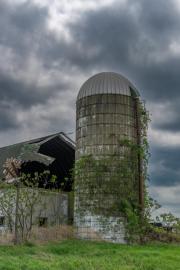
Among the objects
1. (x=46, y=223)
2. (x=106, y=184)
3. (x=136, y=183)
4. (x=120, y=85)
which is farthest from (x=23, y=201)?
(x=120, y=85)

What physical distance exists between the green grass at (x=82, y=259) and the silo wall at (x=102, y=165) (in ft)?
5.73

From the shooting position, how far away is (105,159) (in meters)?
20.1

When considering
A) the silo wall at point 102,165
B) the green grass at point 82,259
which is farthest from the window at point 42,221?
the green grass at point 82,259

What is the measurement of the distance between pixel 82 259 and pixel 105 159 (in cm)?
731

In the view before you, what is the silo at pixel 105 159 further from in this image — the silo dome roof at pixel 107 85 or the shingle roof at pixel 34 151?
the shingle roof at pixel 34 151

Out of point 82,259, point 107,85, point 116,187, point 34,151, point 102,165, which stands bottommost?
point 82,259

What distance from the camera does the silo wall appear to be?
65.0 feet

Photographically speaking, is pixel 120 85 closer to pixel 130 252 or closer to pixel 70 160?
pixel 70 160

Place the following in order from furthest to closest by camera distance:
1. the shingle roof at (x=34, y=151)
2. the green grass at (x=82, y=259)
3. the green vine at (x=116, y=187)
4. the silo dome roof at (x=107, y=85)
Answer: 1. the shingle roof at (x=34, y=151)
2. the silo dome roof at (x=107, y=85)
3. the green vine at (x=116, y=187)
4. the green grass at (x=82, y=259)

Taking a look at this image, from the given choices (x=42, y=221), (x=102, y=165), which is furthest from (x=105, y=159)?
(x=42, y=221)

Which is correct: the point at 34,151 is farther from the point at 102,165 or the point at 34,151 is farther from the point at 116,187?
the point at 116,187

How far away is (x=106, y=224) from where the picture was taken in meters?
19.8

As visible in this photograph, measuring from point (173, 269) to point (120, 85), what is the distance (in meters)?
10.3

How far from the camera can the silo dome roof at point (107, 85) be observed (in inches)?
824
